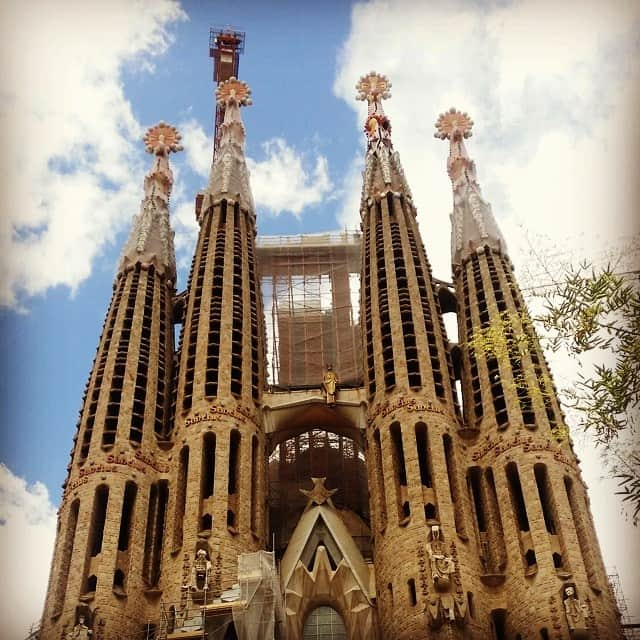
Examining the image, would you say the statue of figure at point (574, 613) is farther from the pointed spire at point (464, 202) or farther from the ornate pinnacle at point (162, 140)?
the ornate pinnacle at point (162, 140)

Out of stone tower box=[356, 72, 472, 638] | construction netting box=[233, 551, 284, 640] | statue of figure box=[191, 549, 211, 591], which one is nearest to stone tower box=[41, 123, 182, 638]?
statue of figure box=[191, 549, 211, 591]

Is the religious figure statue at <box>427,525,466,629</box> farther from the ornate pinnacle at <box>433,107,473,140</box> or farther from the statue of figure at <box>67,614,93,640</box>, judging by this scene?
the ornate pinnacle at <box>433,107,473,140</box>

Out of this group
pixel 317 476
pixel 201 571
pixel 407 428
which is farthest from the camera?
pixel 317 476

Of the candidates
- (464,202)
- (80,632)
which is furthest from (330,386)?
(80,632)

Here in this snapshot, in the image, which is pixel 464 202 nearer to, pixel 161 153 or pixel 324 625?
pixel 161 153

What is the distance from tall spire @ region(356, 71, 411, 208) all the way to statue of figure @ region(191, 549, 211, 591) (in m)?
18.7

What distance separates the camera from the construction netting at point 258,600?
1058 inches

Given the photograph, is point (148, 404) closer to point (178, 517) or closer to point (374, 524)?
point (178, 517)

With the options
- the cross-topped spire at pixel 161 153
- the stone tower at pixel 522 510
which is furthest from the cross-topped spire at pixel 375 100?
the stone tower at pixel 522 510

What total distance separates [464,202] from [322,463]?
1230cm

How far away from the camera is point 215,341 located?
36.5 metres

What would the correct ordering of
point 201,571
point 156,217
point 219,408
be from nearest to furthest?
point 201,571
point 219,408
point 156,217

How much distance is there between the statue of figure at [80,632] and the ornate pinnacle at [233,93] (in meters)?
28.1

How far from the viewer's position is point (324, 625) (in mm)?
30719
